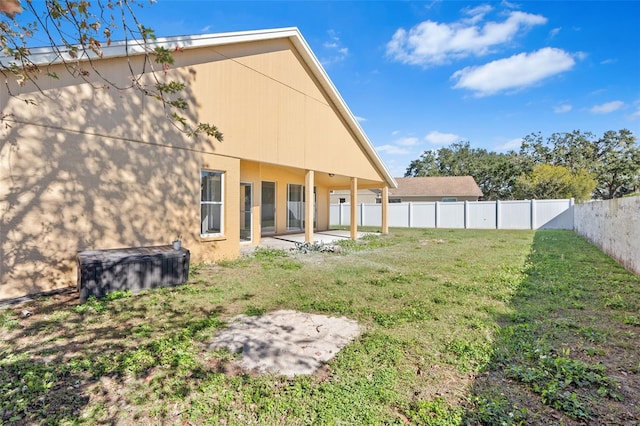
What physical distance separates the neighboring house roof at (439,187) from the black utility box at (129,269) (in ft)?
86.1

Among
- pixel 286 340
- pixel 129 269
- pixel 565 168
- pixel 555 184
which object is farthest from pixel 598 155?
pixel 129 269

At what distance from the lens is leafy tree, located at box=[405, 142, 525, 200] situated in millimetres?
36562

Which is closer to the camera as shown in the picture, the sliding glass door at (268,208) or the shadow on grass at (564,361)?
the shadow on grass at (564,361)

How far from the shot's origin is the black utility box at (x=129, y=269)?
489 centimetres

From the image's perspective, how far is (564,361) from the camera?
9.62 ft

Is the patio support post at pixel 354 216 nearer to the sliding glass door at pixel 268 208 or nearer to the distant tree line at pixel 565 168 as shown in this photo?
the sliding glass door at pixel 268 208

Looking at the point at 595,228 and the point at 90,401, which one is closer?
the point at 90,401

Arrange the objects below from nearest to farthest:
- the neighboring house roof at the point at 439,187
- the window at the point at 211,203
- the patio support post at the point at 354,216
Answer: the window at the point at 211,203 < the patio support post at the point at 354,216 < the neighboring house roof at the point at 439,187

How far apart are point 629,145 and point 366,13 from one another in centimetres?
3878

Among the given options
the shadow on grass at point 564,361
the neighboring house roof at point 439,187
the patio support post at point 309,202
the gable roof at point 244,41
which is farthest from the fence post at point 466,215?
the shadow on grass at point 564,361

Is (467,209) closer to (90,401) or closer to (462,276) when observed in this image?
(462,276)

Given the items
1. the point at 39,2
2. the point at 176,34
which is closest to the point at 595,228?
the point at 176,34

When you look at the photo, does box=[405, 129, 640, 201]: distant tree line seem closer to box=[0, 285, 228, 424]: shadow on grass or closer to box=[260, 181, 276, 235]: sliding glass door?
box=[260, 181, 276, 235]: sliding glass door

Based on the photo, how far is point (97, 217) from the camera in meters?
5.87
